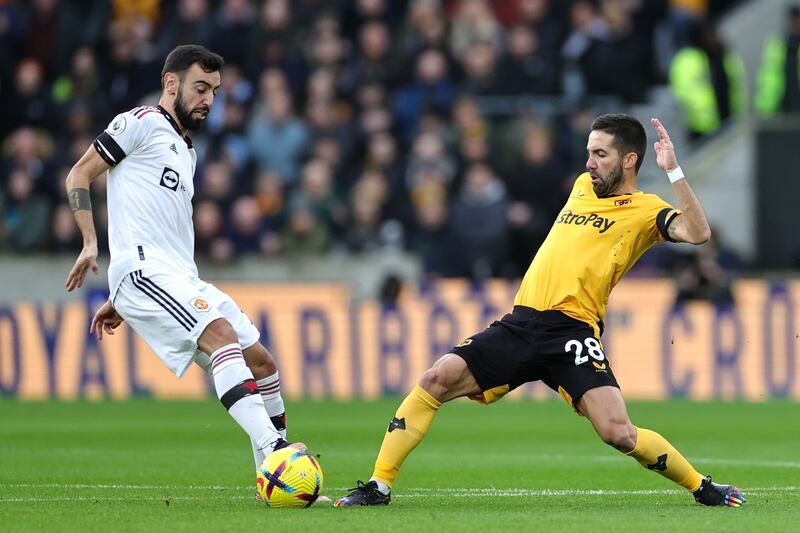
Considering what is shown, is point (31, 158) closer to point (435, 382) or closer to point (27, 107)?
point (27, 107)

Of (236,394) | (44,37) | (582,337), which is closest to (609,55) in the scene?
(44,37)

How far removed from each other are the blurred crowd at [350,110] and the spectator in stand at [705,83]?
1.61 ft

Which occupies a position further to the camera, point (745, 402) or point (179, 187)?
point (745, 402)

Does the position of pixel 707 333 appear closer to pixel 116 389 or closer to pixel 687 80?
pixel 687 80

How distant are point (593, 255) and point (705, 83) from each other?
13.2 meters

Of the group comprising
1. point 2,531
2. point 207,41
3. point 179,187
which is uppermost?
point 207,41

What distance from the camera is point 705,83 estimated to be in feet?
69.4

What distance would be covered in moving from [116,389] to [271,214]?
3156mm

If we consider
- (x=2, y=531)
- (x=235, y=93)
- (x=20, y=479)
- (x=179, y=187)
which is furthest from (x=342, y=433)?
(x=235, y=93)

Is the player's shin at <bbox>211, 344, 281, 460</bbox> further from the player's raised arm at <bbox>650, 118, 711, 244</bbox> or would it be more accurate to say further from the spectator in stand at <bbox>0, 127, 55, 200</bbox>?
the spectator in stand at <bbox>0, 127, 55, 200</bbox>

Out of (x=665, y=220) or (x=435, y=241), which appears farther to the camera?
(x=435, y=241)

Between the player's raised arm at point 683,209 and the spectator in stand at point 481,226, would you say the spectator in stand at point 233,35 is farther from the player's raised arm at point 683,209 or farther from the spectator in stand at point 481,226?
the player's raised arm at point 683,209

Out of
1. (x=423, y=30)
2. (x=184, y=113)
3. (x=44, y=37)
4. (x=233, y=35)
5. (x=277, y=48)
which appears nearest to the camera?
(x=184, y=113)

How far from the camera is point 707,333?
60.1ft
